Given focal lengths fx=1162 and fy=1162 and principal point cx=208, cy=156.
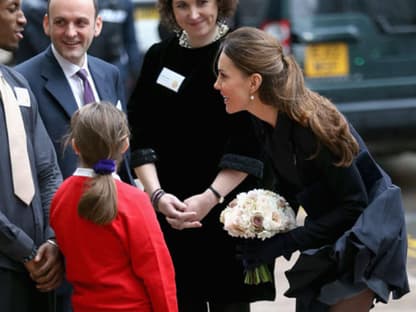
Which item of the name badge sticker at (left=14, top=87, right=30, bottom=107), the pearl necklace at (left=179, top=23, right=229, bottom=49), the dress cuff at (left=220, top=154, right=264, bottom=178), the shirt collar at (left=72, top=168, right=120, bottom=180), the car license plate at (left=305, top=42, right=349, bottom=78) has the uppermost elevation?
the pearl necklace at (left=179, top=23, right=229, bottom=49)

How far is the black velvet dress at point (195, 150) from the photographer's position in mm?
4652

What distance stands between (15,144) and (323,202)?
3.48 feet

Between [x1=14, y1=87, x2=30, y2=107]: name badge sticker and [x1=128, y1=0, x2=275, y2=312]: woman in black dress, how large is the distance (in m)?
0.76

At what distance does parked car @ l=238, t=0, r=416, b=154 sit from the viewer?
8.92 metres

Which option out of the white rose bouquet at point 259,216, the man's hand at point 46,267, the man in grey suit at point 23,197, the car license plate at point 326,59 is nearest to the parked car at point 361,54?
the car license plate at point 326,59

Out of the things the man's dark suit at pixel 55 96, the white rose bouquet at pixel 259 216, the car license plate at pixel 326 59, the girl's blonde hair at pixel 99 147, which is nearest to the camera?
the girl's blonde hair at pixel 99 147

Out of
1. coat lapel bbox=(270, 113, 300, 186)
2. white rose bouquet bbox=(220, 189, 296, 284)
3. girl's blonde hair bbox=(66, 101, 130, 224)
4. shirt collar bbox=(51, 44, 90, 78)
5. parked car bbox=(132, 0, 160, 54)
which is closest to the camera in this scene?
girl's blonde hair bbox=(66, 101, 130, 224)

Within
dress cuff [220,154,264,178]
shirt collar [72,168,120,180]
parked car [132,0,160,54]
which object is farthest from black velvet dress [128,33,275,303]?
parked car [132,0,160,54]

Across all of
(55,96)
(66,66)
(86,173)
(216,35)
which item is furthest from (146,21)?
(86,173)

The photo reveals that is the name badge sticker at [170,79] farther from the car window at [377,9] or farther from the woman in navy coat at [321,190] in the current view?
the car window at [377,9]

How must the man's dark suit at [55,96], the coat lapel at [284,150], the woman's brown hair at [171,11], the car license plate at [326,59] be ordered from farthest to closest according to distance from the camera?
the car license plate at [326,59], the woman's brown hair at [171,11], the man's dark suit at [55,96], the coat lapel at [284,150]

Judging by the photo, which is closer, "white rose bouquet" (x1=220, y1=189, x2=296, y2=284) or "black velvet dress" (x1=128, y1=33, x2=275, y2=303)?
"white rose bouquet" (x1=220, y1=189, x2=296, y2=284)

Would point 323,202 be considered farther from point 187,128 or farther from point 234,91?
point 187,128

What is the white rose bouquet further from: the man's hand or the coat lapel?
the man's hand
